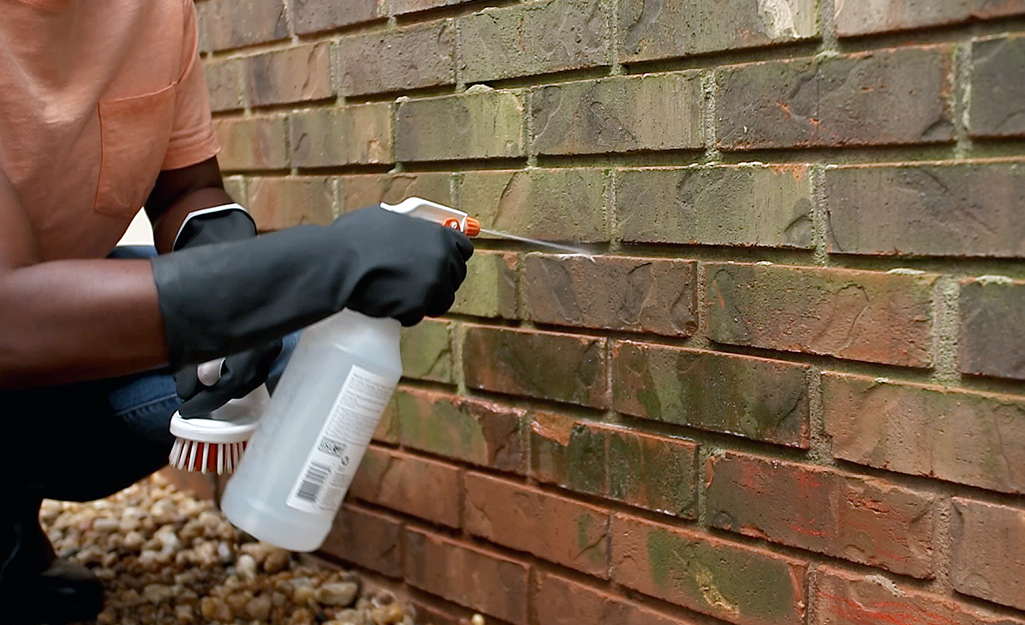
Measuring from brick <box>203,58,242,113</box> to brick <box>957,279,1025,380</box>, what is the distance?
62.4 inches

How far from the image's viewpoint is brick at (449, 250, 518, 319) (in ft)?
5.80

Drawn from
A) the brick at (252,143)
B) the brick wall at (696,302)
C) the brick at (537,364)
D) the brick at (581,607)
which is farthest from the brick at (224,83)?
the brick at (581,607)

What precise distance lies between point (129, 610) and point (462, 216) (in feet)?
3.82

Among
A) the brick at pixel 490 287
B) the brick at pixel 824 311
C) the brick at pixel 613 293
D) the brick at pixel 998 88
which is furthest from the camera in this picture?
the brick at pixel 490 287

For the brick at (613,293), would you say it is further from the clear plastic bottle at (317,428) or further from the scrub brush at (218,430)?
the scrub brush at (218,430)

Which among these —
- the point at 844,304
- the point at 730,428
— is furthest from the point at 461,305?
the point at 844,304

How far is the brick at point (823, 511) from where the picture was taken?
1.31 metres

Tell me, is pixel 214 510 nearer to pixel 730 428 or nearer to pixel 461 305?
pixel 461 305

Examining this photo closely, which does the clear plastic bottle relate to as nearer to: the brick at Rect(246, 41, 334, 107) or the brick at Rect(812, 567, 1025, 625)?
the brick at Rect(812, 567, 1025, 625)

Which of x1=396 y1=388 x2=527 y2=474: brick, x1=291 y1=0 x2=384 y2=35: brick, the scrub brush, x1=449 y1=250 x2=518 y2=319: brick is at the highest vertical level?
x1=291 y1=0 x2=384 y2=35: brick

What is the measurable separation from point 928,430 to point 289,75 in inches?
56.1

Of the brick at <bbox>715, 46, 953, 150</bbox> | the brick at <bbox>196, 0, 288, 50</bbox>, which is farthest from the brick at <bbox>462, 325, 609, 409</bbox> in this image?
the brick at <bbox>196, 0, 288, 50</bbox>

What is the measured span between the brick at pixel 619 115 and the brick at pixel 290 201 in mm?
578

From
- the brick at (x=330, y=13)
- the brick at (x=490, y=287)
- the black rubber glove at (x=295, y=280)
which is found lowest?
the brick at (x=490, y=287)
